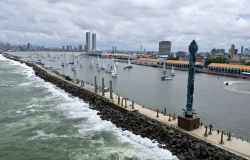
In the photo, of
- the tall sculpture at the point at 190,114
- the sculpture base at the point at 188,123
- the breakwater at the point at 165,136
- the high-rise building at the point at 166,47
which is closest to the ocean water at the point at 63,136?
the breakwater at the point at 165,136

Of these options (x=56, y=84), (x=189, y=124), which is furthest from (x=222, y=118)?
(x=56, y=84)

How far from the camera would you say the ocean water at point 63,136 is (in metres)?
16.5

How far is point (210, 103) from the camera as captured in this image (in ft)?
103

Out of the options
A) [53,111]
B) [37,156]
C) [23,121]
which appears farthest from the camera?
[53,111]

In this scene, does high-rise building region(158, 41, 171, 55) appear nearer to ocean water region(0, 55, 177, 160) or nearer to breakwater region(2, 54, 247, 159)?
breakwater region(2, 54, 247, 159)

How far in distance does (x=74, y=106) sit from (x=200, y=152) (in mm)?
19824

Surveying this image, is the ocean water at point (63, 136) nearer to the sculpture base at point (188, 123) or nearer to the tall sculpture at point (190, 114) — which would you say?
the sculpture base at point (188, 123)

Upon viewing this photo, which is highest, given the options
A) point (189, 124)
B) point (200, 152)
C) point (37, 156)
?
point (189, 124)

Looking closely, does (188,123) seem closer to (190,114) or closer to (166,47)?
(190,114)

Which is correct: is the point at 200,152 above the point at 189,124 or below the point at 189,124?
below

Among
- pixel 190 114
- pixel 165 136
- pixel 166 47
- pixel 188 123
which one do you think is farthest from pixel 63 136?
pixel 166 47

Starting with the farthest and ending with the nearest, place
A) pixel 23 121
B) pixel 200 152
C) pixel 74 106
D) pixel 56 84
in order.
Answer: pixel 56 84, pixel 74 106, pixel 23 121, pixel 200 152

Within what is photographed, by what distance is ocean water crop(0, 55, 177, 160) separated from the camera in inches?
651

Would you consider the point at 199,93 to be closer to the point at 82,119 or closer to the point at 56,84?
the point at 82,119
